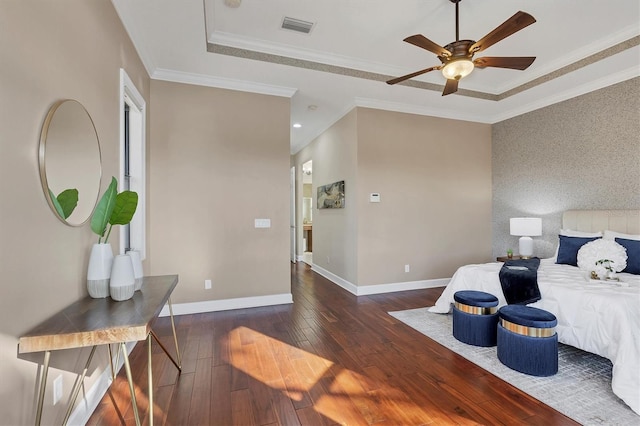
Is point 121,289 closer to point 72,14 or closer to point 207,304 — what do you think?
point 72,14

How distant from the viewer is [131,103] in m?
2.94

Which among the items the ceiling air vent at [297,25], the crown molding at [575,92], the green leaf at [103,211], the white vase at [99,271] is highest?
the ceiling air vent at [297,25]

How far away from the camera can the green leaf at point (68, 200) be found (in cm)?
157

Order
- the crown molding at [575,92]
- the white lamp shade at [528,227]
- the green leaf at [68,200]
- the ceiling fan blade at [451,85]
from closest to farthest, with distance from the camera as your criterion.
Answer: the green leaf at [68,200] < the ceiling fan blade at [451,85] < the crown molding at [575,92] < the white lamp shade at [528,227]

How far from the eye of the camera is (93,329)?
4.30 feet

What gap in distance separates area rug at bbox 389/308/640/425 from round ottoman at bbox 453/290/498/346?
0.07 meters

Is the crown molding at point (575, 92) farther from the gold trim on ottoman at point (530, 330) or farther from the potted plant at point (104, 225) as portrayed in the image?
the potted plant at point (104, 225)

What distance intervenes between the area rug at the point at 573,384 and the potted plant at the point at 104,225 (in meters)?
2.78

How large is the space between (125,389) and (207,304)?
64.6 inches

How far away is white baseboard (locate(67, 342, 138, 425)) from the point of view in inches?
65.4

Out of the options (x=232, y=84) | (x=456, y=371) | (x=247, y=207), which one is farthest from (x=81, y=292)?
(x=232, y=84)

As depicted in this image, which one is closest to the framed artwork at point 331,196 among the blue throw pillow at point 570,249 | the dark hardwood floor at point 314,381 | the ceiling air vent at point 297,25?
the dark hardwood floor at point 314,381

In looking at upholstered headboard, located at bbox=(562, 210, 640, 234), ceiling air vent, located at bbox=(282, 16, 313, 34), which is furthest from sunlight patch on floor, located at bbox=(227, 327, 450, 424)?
upholstered headboard, located at bbox=(562, 210, 640, 234)

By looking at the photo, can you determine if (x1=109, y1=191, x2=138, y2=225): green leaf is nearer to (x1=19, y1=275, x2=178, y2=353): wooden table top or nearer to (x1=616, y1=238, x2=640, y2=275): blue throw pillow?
(x1=19, y1=275, x2=178, y2=353): wooden table top
